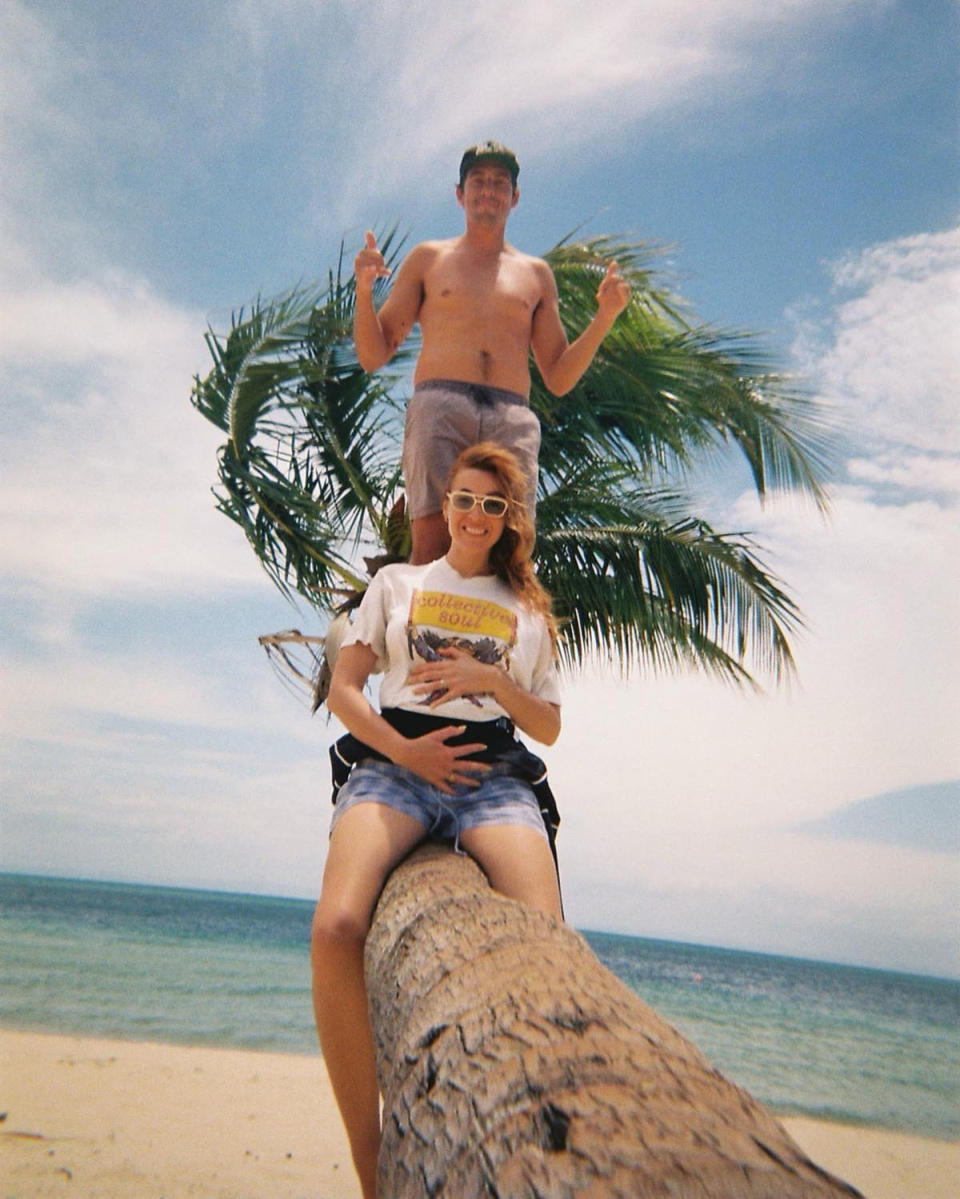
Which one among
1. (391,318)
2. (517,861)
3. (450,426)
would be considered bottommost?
(517,861)

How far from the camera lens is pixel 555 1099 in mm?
1077

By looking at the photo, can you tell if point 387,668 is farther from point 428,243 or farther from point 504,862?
point 428,243

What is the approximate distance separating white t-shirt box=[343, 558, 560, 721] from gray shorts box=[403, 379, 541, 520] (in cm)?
120

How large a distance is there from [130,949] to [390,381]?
3195 cm

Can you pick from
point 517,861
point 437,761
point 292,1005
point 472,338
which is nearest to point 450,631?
point 437,761

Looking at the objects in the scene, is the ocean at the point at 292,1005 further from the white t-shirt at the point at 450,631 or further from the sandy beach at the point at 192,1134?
the white t-shirt at the point at 450,631

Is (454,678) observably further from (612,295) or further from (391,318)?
(391,318)

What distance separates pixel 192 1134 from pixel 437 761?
11.0 m

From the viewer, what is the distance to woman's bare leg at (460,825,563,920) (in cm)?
254

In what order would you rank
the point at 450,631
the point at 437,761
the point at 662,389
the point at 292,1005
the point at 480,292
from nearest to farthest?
1. the point at 437,761
2. the point at 450,631
3. the point at 480,292
4. the point at 662,389
5. the point at 292,1005

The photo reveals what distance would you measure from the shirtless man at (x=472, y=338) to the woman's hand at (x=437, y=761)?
1.58 metres

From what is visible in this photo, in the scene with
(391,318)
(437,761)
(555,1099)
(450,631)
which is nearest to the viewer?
(555,1099)

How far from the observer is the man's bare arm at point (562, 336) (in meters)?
4.23

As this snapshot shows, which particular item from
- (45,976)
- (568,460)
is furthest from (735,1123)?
(45,976)
